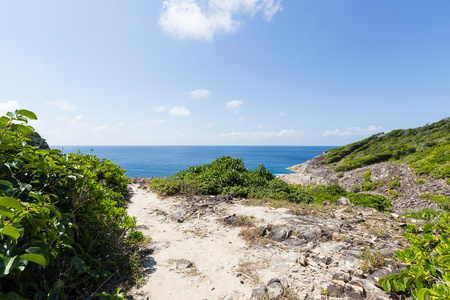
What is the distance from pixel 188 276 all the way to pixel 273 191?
10.2 metres

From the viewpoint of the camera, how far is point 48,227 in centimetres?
232

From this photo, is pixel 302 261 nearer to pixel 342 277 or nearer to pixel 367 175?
pixel 342 277

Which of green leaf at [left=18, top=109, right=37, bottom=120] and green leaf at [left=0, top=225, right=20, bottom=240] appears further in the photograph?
green leaf at [left=18, top=109, right=37, bottom=120]

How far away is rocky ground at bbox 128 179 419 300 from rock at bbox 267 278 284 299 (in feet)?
0.07

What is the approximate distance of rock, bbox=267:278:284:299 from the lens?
4176mm

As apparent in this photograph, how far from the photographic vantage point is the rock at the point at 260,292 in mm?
4188

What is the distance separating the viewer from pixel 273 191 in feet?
46.6

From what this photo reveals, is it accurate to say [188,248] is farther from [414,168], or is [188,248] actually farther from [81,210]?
[414,168]

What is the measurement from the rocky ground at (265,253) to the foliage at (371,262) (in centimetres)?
2

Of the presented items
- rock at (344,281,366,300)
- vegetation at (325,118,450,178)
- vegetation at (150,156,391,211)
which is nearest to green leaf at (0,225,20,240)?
rock at (344,281,366,300)

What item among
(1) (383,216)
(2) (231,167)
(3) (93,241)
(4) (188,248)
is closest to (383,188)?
(1) (383,216)

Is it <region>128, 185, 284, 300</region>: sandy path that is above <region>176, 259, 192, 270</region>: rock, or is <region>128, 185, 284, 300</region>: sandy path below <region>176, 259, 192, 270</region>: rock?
below

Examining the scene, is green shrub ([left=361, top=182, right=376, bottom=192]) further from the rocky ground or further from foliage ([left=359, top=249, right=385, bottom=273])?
foliage ([left=359, top=249, right=385, bottom=273])

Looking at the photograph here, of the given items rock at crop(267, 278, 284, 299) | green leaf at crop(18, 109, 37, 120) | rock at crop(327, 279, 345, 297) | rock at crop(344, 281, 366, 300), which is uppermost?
green leaf at crop(18, 109, 37, 120)
